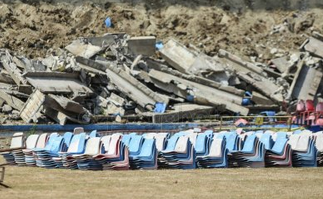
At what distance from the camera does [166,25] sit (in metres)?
39.6

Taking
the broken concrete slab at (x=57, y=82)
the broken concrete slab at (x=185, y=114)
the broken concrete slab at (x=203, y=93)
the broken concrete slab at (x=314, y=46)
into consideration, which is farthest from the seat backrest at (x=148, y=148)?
the broken concrete slab at (x=314, y=46)

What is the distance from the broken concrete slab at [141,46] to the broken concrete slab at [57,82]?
472 cm

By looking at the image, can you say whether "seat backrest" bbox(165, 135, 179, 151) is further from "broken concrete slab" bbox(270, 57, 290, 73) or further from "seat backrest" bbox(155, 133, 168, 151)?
"broken concrete slab" bbox(270, 57, 290, 73)

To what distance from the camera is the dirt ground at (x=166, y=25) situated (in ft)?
120

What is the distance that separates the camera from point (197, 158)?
1952cm

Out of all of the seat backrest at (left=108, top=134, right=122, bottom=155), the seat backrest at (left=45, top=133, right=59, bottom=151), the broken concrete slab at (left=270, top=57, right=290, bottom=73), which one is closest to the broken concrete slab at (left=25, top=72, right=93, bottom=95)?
the seat backrest at (left=45, top=133, right=59, bottom=151)

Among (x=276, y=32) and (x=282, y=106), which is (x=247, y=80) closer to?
(x=282, y=106)

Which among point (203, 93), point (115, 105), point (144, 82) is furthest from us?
point (203, 93)

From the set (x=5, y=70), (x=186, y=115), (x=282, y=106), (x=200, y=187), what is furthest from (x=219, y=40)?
(x=200, y=187)

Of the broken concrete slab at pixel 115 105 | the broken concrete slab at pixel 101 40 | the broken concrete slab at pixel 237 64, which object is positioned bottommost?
the broken concrete slab at pixel 115 105

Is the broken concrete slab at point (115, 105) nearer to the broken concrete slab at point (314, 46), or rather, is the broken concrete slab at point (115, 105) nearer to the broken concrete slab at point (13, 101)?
the broken concrete slab at point (13, 101)

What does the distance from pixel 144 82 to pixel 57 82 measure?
3.97 m

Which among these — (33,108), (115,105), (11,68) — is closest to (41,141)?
(33,108)

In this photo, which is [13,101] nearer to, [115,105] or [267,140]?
[115,105]
